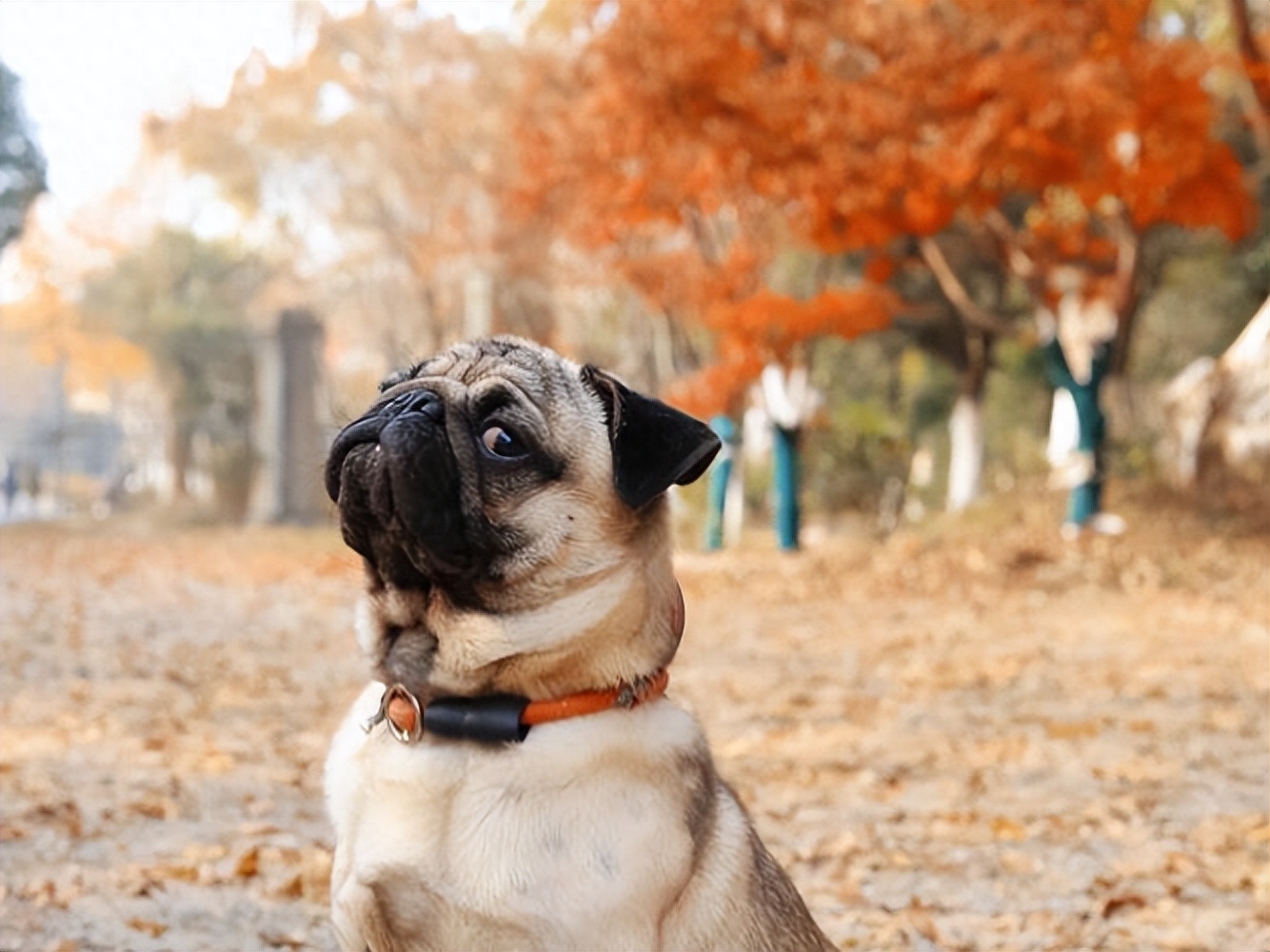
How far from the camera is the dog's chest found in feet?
6.09

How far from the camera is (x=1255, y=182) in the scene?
1343 centimetres

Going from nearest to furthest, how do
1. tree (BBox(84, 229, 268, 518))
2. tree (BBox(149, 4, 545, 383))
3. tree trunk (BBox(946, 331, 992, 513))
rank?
tree trunk (BBox(946, 331, 992, 513)), tree (BBox(149, 4, 545, 383)), tree (BBox(84, 229, 268, 518))

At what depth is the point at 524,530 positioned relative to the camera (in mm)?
2010

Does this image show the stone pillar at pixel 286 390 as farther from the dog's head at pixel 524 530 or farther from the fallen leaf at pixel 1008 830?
the dog's head at pixel 524 530

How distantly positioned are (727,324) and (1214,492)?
17.9 feet

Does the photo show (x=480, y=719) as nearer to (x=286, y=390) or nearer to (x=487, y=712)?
(x=487, y=712)

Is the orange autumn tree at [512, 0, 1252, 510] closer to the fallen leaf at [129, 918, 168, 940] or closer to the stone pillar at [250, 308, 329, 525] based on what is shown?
the stone pillar at [250, 308, 329, 525]

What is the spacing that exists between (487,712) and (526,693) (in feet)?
0.26

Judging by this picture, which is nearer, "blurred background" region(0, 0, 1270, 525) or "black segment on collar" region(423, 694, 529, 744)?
"black segment on collar" region(423, 694, 529, 744)

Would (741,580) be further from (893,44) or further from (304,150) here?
(304,150)

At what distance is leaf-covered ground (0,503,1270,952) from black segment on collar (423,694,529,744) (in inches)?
43.8

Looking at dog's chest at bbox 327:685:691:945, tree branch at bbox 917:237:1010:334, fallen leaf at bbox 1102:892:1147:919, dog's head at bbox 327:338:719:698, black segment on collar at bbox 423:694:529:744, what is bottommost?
fallen leaf at bbox 1102:892:1147:919

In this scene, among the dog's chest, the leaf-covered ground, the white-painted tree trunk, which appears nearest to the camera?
the dog's chest

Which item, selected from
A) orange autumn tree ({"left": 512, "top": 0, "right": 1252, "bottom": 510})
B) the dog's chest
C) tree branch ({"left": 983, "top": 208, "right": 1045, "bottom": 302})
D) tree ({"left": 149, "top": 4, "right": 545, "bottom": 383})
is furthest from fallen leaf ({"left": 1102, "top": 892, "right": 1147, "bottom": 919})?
tree ({"left": 149, "top": 4, "right": 545, "bottom": 383})
